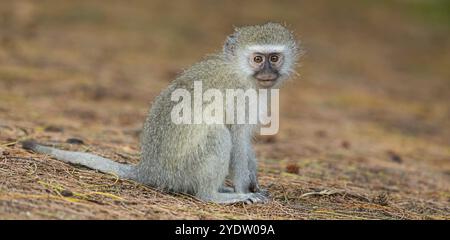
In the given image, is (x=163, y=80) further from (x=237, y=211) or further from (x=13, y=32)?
(x=237, y=211)

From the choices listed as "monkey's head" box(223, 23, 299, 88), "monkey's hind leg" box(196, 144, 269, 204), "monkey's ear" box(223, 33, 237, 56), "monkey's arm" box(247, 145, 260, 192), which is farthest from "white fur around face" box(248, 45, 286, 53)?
"monkey's hind leg" box(196, 144, 269, 204)

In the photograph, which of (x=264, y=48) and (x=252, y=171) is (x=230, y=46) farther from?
(x=252, y=171)

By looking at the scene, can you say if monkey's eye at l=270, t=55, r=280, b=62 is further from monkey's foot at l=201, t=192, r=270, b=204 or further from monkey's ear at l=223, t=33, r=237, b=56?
monkey's foot at l=201, t=192, r=270, b=204

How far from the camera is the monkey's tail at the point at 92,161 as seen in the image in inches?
235

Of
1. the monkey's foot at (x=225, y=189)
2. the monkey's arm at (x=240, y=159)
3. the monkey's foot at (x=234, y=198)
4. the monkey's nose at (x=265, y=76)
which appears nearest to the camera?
the monkey's foot at (x=234, y=198)

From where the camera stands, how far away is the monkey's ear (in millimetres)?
6105

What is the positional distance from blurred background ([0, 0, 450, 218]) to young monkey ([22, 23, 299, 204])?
687 mm

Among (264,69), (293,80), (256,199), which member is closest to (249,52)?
(264,69)

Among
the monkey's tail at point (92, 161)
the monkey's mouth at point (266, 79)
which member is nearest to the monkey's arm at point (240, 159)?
the monkey's mouth at point (266, 79)

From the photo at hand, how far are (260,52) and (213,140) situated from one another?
89cm

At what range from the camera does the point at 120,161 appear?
666cm

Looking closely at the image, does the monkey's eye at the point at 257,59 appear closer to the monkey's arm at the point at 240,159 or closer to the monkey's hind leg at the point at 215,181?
the monkey's arm at the point at 240,159
